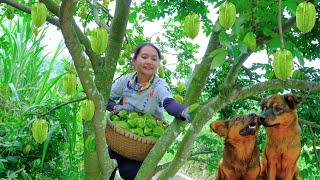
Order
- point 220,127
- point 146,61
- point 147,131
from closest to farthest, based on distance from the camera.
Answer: point 220,127, point 147,131, point 146,61

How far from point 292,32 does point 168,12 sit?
3.18 feet

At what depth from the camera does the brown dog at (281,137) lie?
1.13 metres

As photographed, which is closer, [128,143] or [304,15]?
[304,15]

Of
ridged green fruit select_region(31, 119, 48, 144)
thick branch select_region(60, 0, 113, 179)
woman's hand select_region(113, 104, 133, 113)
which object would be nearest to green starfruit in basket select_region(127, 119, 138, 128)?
thick branch select_region(60, 0, 113, 179)

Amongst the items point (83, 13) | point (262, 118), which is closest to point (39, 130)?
point (262, 118)

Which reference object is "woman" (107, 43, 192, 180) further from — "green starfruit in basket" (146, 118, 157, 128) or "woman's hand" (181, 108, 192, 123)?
"woman's hand" (181, 108, 192, 123)

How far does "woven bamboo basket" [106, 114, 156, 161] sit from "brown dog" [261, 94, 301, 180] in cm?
90

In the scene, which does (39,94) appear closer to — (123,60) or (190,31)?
(123,60)

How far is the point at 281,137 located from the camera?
3.83ft

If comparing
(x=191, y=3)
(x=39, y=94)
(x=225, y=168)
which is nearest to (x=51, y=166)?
(x=39, y=94)

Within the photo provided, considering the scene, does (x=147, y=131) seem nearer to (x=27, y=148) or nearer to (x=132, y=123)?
(x=132, y=123)

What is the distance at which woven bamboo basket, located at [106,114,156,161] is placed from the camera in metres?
2.05

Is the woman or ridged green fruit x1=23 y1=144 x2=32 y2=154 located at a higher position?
the woman

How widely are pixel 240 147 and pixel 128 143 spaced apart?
3.16 feet
